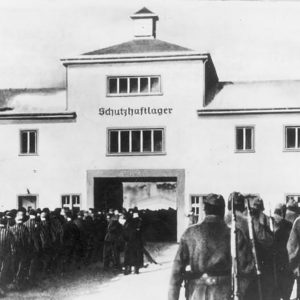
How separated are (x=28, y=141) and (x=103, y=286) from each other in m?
3.43

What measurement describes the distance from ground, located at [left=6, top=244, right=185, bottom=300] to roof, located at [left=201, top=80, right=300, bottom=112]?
2864 mm

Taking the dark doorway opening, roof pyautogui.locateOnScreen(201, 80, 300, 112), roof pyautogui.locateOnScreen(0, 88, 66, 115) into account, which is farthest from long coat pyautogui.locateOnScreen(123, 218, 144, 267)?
roof pyautogui.locateOnScreen(201, 80, 300, 112)

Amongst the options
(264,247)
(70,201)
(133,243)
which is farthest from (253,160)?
(264,247)

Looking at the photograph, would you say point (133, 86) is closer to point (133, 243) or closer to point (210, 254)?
point (133, 243)

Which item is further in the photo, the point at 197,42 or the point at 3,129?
the point at 3,129

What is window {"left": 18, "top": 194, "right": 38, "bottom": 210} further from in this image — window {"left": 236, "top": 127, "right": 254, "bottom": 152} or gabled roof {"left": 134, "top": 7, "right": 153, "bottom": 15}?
gabled roof {"left": 134, "top": 7, "right": 153, "bottom": 15}

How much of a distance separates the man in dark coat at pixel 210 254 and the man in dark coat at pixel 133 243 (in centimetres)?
437

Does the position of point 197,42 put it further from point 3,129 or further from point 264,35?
point 3,129

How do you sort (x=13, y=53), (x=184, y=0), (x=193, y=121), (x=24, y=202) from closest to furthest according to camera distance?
(x=184, y=0) → (x=13, y=53) → (x=24, y=202) → (x=193, y=121)

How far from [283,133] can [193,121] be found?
1392mm

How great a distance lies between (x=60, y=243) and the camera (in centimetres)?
838

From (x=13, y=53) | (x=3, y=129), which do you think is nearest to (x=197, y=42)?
(x=13, y=53)

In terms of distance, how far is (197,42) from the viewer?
7.28m

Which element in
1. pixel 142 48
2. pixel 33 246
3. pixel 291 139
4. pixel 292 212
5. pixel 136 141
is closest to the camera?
pixel 292 212
